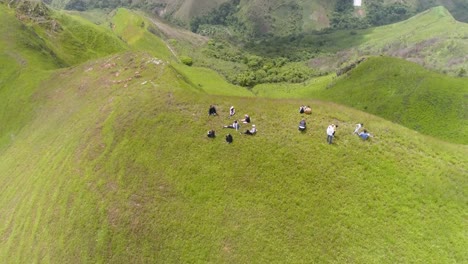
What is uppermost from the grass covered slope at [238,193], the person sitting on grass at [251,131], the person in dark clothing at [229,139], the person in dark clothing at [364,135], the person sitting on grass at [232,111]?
the person sitting on grass at [232,111]

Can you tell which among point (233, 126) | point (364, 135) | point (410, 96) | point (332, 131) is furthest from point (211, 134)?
point (410, 96)

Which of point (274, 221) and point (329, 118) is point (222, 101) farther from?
point (274, 221)

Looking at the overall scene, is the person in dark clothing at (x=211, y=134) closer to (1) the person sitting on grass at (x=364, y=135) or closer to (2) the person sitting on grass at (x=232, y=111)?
(2) the person sitting on grass at (x=232, y=111)

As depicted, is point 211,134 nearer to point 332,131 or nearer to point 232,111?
point 232,111

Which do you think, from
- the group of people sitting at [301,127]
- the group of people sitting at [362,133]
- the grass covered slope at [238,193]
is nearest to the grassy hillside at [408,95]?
the grass covered slope at [238,193]

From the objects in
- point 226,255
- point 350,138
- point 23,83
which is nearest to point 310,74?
point 23,83

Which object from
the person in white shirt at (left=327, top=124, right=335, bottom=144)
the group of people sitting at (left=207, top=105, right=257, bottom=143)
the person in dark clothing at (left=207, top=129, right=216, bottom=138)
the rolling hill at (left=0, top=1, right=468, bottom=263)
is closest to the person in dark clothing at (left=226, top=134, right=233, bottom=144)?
the group of people sitting at (left=207, top=105, right=257, bottom=143)

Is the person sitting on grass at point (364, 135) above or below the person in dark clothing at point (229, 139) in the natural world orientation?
above
